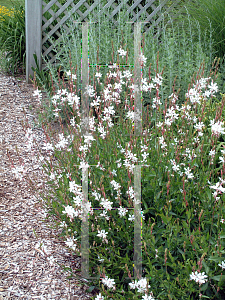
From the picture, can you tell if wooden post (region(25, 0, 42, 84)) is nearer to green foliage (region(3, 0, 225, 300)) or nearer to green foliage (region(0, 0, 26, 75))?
green foliage (region(0, 0, 26, 75))

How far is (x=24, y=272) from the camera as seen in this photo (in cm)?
211

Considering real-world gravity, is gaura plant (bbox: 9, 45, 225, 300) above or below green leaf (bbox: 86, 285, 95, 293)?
above

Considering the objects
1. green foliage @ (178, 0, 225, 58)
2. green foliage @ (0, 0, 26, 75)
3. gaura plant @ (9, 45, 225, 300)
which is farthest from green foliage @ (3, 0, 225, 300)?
green foliage @ (0, 0, 26, 75)

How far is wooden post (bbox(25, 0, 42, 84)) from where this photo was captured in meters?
4.85

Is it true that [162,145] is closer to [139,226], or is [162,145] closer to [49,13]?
[139,226]

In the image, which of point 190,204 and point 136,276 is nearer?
point 136,276

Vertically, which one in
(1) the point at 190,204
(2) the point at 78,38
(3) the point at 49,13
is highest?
(3) the point at 49,13

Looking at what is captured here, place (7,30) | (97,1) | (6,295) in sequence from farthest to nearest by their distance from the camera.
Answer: (7,30) → (97,1) → (6,295)

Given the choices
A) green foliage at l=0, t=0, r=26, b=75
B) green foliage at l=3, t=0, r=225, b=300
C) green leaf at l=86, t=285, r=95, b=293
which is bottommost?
green leaf at l=86, t=285, r=95, b=293

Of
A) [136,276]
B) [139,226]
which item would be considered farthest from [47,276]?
[139,226]

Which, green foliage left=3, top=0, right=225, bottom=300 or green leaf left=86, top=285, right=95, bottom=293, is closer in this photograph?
green foliage left=3, top=0, right=225, bottom=300

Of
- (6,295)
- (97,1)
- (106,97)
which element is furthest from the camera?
(97,1)

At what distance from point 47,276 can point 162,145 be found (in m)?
1.18

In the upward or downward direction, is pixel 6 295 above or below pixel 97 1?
below
